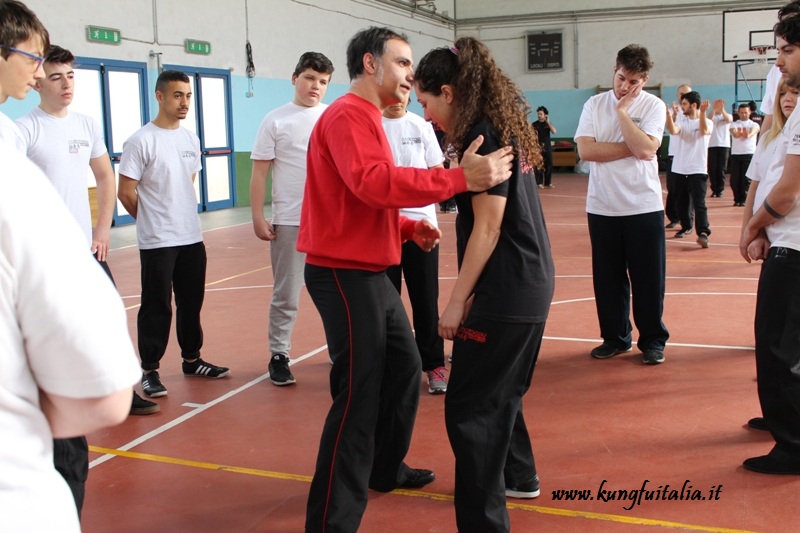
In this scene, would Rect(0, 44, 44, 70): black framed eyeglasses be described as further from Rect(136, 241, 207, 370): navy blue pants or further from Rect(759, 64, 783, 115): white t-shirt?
Rect(759, 64, 783, 115): white t-shirt

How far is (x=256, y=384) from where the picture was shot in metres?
4.86

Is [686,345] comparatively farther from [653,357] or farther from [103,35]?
[103,35]

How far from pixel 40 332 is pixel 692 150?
10.1 metres

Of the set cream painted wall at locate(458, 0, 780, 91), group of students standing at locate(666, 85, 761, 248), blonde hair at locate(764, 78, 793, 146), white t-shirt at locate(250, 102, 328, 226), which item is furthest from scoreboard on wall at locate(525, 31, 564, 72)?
blonde hair at locate(764, 78, 793, 146)

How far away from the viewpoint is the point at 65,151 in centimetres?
395

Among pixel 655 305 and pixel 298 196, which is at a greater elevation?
pixel 298 196

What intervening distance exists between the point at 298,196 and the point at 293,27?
43.6 feet

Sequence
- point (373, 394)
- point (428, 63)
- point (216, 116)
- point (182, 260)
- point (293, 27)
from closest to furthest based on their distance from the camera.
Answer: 1. point (428, 63)
2. point (373, 394)
3. point (182, 260)
4. point (216, 116)
5. point (293, 27)

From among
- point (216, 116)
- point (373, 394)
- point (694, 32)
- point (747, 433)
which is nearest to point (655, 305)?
point (747, 433)

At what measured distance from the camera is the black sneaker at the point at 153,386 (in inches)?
181

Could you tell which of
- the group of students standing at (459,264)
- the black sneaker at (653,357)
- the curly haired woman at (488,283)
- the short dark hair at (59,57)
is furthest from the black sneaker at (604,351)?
the short dark hair at (59,57)

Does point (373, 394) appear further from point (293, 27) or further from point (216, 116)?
point (293, 27)

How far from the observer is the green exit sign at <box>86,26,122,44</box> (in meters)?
12.1

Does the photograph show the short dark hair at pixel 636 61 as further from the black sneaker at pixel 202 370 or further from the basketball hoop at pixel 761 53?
the basketball hoop at pixel 761 53
